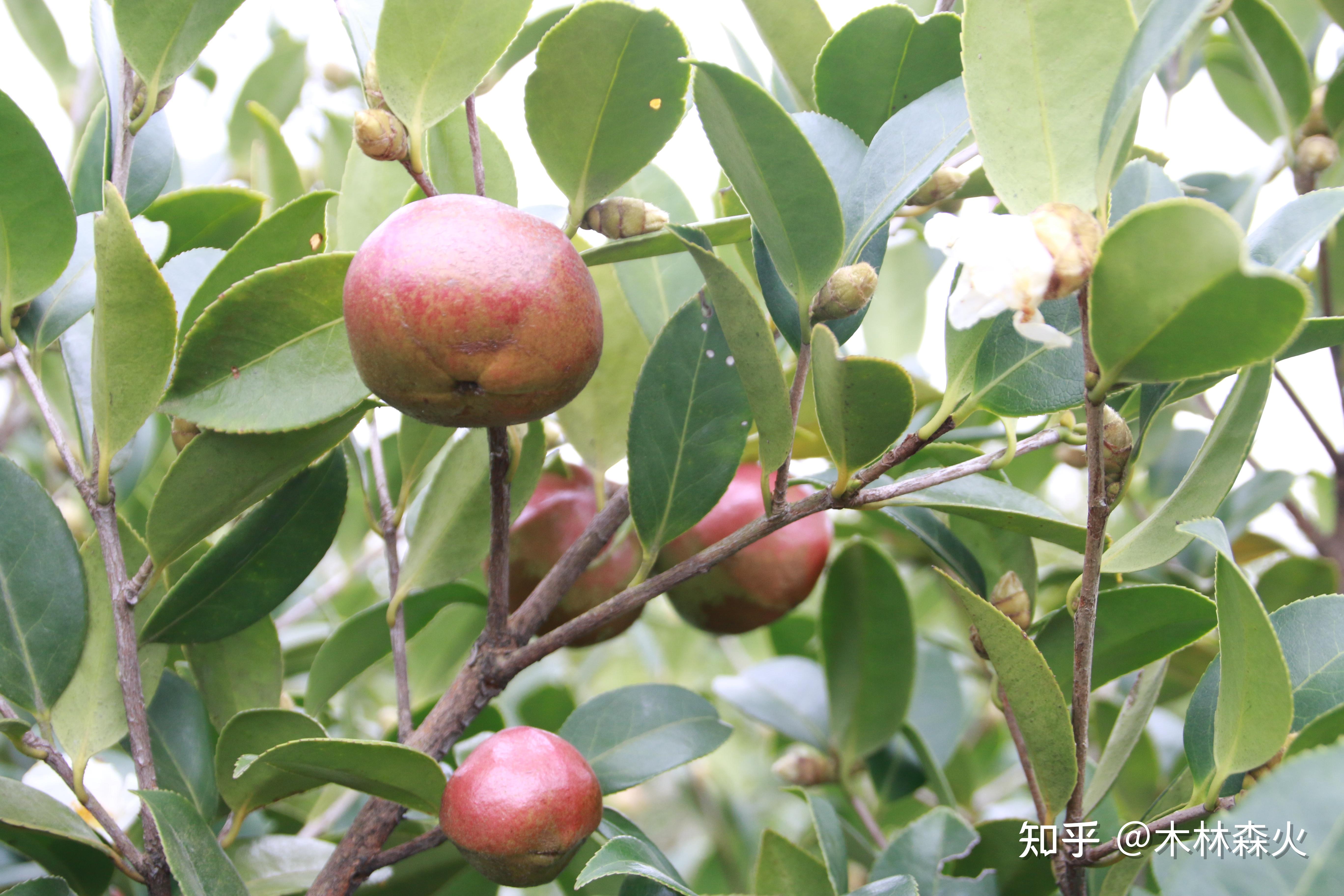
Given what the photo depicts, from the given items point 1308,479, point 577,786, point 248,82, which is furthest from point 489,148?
point 1308,479

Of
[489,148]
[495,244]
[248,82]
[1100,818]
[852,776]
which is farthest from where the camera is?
[248,82]

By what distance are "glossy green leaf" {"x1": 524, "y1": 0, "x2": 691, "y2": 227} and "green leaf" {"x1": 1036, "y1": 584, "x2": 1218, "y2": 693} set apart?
1.67 ft

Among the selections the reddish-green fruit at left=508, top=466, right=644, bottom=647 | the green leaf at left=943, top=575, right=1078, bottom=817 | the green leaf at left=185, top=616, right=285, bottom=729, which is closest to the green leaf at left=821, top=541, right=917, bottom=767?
the reddish-green fruit at left=508, top=466, right=644, bottom=647

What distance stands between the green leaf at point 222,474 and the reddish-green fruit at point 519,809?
278 millimetres

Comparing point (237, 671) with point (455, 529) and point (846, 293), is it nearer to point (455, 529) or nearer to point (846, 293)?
point (455, 529)

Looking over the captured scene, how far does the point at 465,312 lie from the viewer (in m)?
0.62

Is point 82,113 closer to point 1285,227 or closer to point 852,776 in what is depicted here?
point 852,776

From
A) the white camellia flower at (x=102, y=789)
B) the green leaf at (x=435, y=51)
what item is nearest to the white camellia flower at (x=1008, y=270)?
the green leaf at (x=435, y=51)

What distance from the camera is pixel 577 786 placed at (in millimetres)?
767

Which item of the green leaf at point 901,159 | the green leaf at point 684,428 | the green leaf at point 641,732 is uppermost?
the green leaf at point 901,159

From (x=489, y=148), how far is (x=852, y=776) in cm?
89

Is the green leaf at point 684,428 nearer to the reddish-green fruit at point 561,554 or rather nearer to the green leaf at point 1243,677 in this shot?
the reddish-green fruit at point 561,554

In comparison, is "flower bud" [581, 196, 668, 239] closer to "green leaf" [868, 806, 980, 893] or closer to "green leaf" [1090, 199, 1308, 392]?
"green leaf" [1090, 199, 1308, 392]

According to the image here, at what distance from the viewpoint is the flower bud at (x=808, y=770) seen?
129 cm
